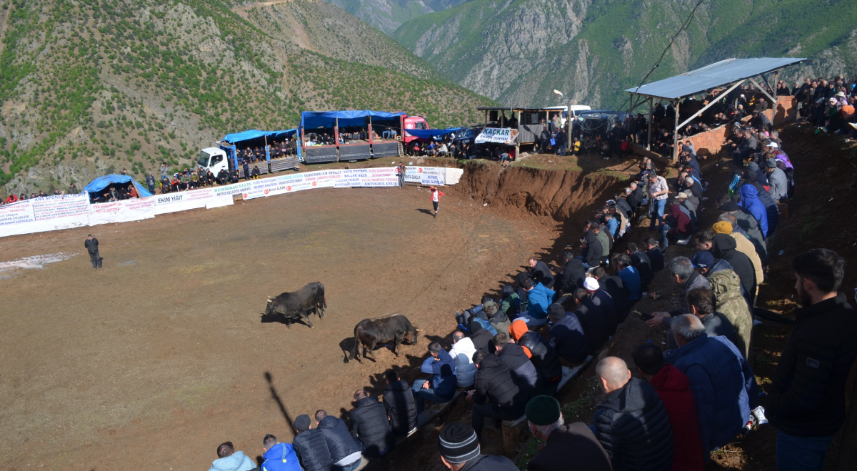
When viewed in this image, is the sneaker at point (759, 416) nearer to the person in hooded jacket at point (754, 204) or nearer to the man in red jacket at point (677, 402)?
the man in red jacket at point (677, 402)

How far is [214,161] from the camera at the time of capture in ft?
111

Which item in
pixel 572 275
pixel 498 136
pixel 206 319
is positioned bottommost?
pixel 206 319

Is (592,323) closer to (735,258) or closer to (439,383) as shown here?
(735,258)

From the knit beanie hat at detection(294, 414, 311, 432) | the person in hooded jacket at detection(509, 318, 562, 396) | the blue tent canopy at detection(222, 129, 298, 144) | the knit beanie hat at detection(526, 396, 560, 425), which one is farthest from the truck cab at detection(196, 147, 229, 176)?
the knit beanie hat at detection(526, 396, 560, 425)

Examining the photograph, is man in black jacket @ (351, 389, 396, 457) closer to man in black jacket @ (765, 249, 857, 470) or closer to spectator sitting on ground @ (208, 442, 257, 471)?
spectator sitting on ground @ (208, 442, 257, 471)

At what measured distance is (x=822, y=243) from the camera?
10.3 m

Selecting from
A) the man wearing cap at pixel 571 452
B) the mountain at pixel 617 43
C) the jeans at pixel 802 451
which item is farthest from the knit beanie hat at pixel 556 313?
the mountain at pixel 617 43

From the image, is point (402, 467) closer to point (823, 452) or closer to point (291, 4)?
point (823, 452)

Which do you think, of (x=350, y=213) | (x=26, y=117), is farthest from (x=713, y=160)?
(x=26, y=117)

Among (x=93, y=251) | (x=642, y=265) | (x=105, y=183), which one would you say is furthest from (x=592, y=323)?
(x=105, y=183)

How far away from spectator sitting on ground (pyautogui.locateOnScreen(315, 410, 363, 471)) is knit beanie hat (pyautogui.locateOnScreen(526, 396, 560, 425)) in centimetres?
431

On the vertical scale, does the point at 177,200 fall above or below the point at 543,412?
below

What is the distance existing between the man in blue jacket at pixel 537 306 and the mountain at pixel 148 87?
42416 millimetres

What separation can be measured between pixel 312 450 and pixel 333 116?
3202 centimetres
